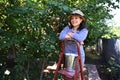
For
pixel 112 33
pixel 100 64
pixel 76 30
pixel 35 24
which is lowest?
pixel 100 64

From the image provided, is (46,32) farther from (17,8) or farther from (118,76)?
(118,76)

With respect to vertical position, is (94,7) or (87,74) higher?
(94,7)

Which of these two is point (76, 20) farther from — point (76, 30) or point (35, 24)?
point (35, 24)

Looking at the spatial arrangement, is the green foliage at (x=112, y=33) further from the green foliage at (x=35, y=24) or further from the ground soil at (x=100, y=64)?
the green foliage at (x=35, y=24)

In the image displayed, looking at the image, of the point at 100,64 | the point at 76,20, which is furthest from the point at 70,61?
the point at 100,64

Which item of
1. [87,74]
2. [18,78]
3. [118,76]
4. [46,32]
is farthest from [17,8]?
[118,76]

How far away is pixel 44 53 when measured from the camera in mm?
5711

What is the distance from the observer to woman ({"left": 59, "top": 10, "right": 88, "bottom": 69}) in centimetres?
461

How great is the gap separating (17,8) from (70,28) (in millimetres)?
984

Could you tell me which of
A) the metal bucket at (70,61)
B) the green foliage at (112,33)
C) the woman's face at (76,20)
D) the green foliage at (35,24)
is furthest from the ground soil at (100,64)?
the woman's face at (76,20)

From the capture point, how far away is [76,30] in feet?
16.0

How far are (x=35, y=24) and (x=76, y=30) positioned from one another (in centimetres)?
70

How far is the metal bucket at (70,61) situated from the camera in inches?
185

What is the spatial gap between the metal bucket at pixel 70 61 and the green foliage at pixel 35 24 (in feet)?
1.12
